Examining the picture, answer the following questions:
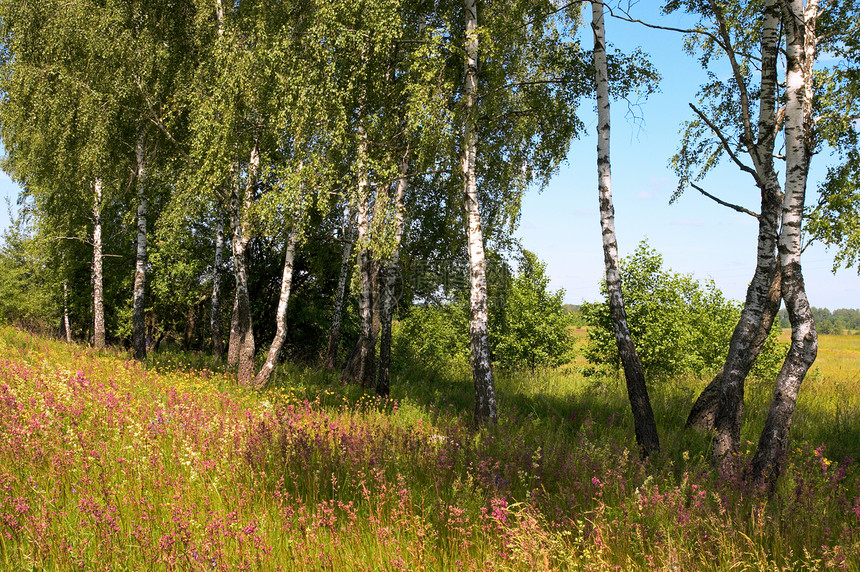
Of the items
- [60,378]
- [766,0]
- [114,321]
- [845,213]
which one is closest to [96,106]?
[60,378]

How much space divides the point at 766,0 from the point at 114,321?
2819 centimetres

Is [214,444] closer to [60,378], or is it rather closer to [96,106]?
[60,378]

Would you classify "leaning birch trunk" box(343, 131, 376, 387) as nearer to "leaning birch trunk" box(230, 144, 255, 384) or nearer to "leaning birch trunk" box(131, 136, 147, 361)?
"leaning birch trunk" box(230, 144, 255, 384)

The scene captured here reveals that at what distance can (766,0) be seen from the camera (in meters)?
7.10

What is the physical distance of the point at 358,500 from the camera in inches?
198

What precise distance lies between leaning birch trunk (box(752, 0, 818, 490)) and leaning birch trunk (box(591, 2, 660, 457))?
1.78m

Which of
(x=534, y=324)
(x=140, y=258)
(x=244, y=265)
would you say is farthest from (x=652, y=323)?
(x=140, y=258)

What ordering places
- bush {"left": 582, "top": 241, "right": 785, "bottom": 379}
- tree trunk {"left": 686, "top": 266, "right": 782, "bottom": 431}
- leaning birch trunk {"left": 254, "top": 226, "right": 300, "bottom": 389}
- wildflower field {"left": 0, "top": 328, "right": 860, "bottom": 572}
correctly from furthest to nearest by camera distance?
bush {"left": 582, "top": 241, "right": 785, "bottom": 379}
leaning birch trunk {"left": 254, "top": 226, "right": 300, "bottom": 389}
tree trunk {"left": 686, "top": 266, "right": 782, "bottom": 431}
wildflower field {"left": 0, "top": 328, "right": 860, "bottom": 572}

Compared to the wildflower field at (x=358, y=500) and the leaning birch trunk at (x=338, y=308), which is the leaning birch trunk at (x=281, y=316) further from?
the wildflower field at (x=358, y=500)

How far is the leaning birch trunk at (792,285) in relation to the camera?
18.7ft

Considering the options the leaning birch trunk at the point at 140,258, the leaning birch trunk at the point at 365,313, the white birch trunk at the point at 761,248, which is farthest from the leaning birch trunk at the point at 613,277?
the leaning birch trunk at the point at 140,258

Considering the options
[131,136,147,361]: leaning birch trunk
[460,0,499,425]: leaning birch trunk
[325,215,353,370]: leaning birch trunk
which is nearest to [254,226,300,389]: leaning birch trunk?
[325,215,353,370]: leaning birch trunk

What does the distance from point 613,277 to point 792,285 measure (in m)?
2.41

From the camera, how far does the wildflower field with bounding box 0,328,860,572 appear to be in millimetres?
3725
